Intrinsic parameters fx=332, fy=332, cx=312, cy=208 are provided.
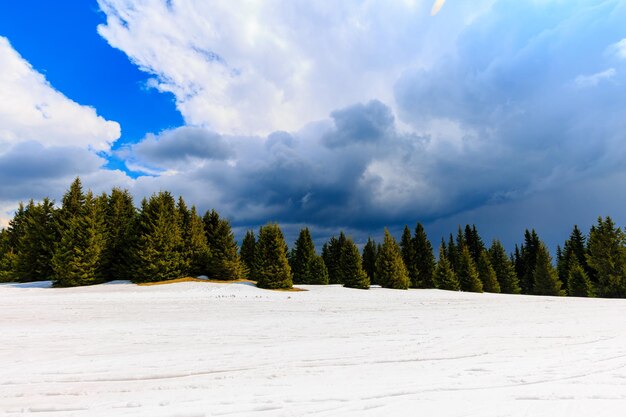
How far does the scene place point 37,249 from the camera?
112ft

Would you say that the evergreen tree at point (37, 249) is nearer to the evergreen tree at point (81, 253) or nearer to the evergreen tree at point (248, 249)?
the evergreen tree at point (81, 253)

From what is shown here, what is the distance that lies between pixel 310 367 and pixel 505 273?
2295 inches

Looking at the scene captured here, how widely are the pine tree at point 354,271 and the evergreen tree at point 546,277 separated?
29.4m

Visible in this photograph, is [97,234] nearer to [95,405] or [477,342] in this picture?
[95,405]

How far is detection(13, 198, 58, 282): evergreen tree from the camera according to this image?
33125 millimetres

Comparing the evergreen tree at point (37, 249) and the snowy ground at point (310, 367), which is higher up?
the evergreen tree at point (37, 249)

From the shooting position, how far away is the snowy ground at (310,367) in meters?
4.39

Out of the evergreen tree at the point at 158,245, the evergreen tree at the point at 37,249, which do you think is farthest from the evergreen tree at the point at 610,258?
the evergreen tree at the point at 37,249

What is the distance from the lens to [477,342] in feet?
26.7

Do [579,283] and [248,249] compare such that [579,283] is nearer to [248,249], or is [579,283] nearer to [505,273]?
[505,273]

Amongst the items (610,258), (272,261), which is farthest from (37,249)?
(610,258)

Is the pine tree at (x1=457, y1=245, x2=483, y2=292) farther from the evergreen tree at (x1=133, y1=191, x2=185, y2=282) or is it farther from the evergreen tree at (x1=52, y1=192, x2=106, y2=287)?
the evergreen tree at (x1=52, y1=192, x2=106, y2=287)

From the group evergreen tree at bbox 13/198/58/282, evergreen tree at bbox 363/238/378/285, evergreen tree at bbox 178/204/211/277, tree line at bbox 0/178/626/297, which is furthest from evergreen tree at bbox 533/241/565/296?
→ evergreen tree at bbox 13/198/58/282

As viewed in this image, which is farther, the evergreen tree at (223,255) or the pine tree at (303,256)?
the pine tree at (303,256)
